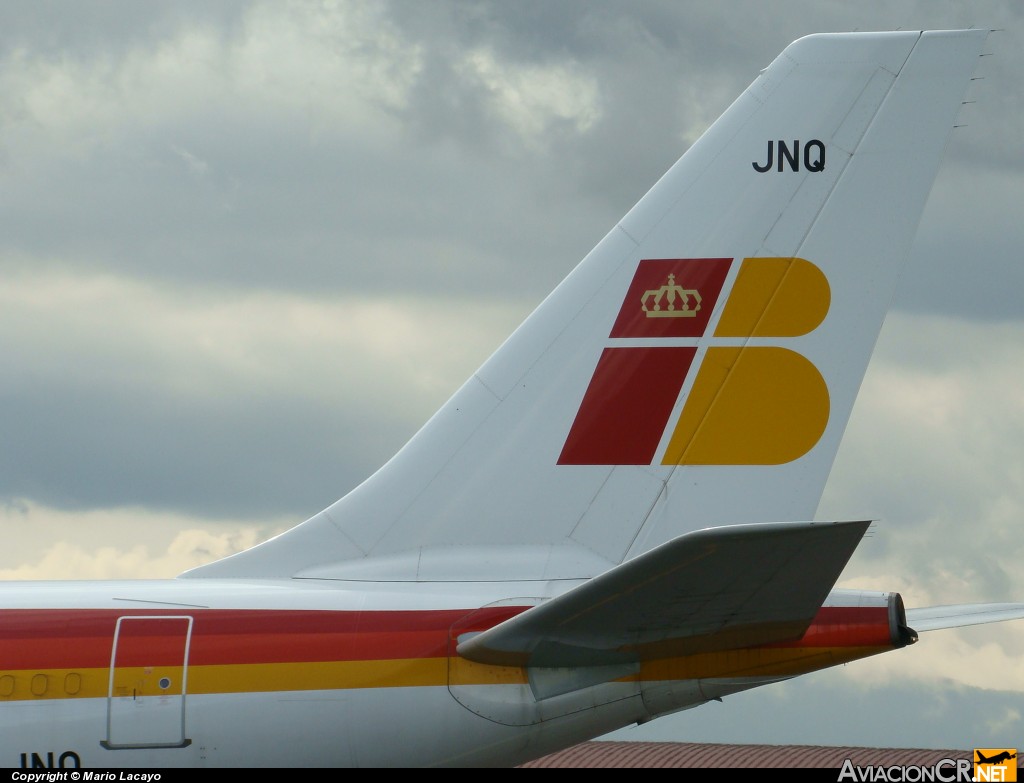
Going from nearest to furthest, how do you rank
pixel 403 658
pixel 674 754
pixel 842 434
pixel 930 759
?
pixel 403 658 < pixel 842 434 < pixel 930 759 < pixel 674 754

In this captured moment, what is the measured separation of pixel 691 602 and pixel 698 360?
9.89ft

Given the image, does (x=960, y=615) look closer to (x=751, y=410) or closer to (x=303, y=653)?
(x=751, y=410)

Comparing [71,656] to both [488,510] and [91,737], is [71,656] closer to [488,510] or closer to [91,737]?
[91,737]

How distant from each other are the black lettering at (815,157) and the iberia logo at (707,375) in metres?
0.90

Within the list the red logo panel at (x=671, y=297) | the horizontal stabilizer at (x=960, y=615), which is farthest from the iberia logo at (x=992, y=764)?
the red logo panel at (x=671, y=297)

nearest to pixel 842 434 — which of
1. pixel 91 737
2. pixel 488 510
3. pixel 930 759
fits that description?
pixel 488 510

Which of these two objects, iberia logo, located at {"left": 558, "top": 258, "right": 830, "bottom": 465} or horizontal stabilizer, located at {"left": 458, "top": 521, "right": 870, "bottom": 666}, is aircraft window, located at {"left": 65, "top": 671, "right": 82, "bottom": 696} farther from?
iberia logo, located at {"left": 558, "top": 258, "right": 830, "bottom": 465}

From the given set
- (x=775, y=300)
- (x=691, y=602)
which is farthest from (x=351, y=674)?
(x=775, y=300)

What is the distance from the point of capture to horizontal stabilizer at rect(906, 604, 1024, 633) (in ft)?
39.7

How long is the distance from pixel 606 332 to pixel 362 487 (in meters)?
2.67

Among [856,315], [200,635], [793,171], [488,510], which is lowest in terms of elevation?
[200,635]

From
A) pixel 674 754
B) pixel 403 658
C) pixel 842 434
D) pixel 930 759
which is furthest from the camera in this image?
pixel 674 754

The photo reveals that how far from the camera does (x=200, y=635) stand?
10.7 meters

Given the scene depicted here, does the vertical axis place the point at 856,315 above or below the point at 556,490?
above
